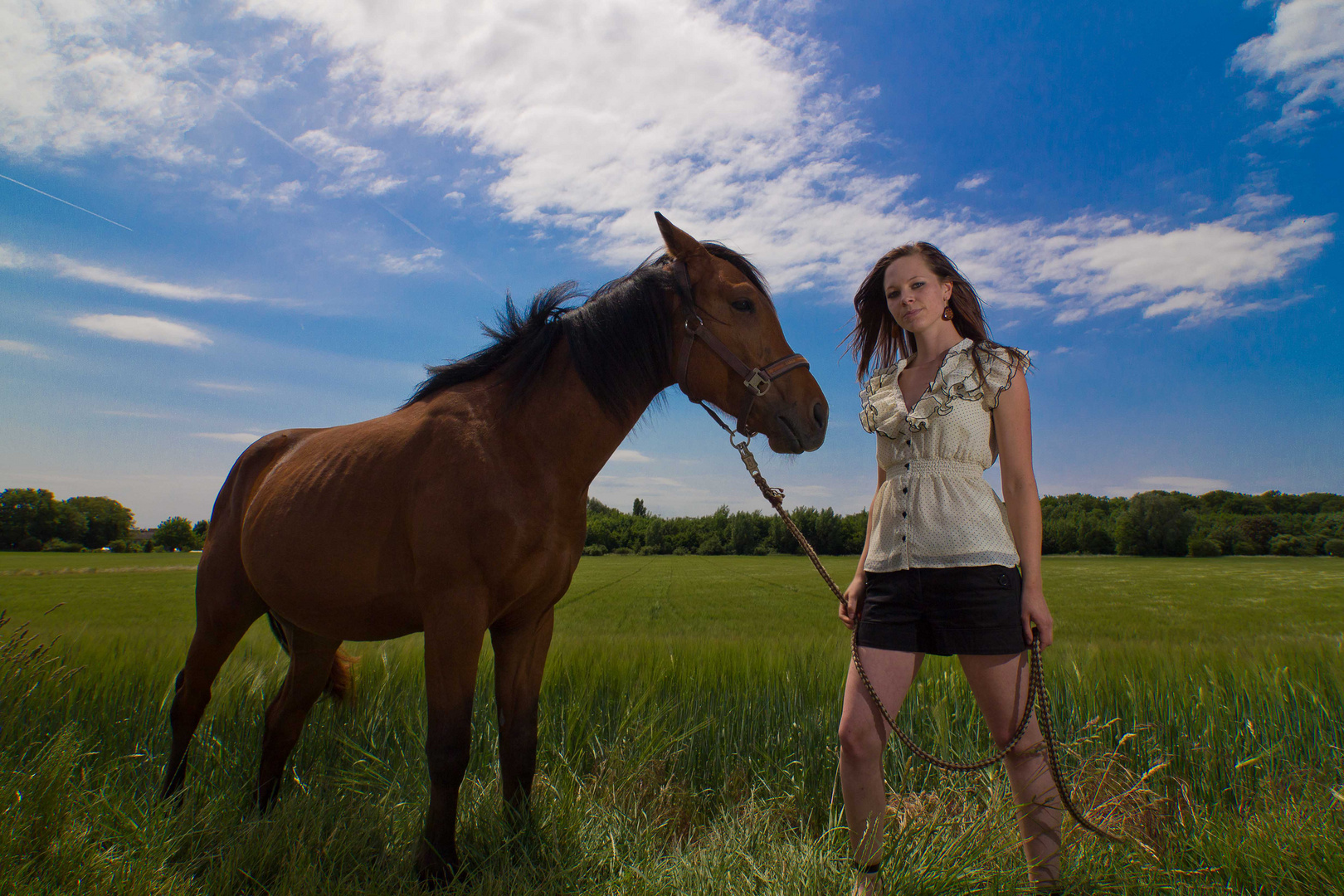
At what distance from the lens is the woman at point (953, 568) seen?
223 cm

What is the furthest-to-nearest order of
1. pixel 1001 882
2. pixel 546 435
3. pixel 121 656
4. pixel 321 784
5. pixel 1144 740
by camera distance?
pixel 121 656 < pixel 1144 740 < pixel 321 784 < pixel 546 435 < pixel 1001 882

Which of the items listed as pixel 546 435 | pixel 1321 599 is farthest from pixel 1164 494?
pixel 546 435

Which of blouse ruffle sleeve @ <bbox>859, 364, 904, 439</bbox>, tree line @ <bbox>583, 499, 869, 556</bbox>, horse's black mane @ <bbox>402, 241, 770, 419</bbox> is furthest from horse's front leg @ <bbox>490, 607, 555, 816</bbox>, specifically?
tree line @ <bbox>583, 499, 869, 556</bbox>

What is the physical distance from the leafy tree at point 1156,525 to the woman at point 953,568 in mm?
67764

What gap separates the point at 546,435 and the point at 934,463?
164 centimetres

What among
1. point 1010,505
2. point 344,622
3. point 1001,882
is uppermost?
point 1010,505

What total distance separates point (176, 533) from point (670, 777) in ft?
223

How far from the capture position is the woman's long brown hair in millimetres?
2582

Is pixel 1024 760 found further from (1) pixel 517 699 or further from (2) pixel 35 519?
(2) pixel 35 519

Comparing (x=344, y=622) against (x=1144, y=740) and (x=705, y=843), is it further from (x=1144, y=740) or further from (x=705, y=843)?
(x=1144, y=740)

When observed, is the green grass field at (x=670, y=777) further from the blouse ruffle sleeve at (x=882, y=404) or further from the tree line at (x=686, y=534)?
the tree line at (x=686, y=534)

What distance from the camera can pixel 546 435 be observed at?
8.84 ft

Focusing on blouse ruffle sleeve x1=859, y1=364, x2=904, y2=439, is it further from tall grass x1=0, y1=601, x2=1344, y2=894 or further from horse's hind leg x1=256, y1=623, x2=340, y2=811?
horse's hind leg x1=256, y1=623, x2=340, y2=811

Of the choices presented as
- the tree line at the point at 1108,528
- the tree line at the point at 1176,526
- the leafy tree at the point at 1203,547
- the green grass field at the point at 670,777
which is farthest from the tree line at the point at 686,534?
the green grass field at the point at 670,777
